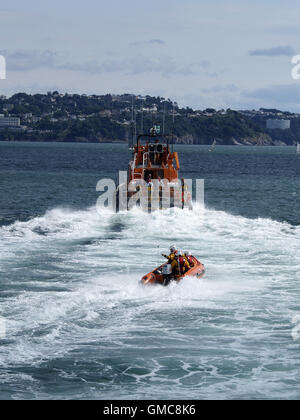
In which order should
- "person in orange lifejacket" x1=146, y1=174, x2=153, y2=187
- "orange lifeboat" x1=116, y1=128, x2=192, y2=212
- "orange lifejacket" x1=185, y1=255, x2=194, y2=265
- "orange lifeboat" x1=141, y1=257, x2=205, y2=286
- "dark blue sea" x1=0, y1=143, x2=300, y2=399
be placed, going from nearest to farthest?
"dark blue sea" x1=0, y1=143, x2=300, y2=399 < "orange lifeboat" x1=141, y1=257, x2=205, y2=286 < "orange lifejacket" x1=185, y1=255, x2=194, y2=265 < "orange lifeboat" x1=116, y1=128, x2=192, y2=212 < "person in orange lifejacket" x1=146, y1=174, x2=153, y2=187

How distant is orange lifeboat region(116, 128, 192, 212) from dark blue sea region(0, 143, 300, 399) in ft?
3.21

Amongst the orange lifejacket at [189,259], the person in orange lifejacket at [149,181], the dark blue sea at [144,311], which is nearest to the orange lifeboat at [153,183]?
the person in orange lifejacket at [149,181]

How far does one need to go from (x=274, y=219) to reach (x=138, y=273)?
72.9 feet

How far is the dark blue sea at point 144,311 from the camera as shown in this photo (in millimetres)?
17578

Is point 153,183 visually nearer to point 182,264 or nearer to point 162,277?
point 182,264

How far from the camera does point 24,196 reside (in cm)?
6159

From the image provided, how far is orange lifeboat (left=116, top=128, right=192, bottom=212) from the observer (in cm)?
4550

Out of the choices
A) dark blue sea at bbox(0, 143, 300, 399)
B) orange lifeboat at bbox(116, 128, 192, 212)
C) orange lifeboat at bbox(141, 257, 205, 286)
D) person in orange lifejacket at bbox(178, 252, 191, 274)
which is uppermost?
orange lifeboat at bbox(116, 128, 192, 212)

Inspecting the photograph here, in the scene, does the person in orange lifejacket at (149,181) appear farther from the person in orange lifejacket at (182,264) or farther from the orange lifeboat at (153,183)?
the person in orange lifejacket at (182,264)

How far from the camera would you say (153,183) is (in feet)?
159

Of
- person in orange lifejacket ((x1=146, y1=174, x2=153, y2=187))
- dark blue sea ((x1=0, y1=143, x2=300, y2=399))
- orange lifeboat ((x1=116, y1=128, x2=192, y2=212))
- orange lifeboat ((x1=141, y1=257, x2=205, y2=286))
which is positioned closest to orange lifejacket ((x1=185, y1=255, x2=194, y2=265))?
orange lifeboat ((x1=141, y1=257, x2=205, y2=286))

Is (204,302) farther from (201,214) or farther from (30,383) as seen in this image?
(201,214)

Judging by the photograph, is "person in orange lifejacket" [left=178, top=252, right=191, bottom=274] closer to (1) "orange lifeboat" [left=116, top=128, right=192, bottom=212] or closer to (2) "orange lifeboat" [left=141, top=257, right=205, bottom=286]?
(2) "orange lifeboat" [left=141, top=257, right=205, bottom=286]

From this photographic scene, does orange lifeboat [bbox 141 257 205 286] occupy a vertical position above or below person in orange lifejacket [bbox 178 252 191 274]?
below
